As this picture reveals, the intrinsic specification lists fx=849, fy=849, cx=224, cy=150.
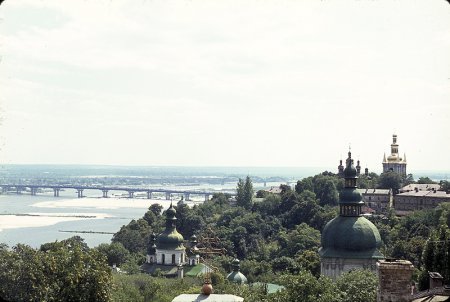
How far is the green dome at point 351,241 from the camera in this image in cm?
3341

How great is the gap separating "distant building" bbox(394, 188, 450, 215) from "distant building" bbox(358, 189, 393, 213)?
6.58 feet

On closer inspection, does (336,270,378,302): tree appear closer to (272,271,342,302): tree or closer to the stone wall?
(272,271,342,302): tree

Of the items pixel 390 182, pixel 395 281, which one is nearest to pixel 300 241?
pixel 390 182

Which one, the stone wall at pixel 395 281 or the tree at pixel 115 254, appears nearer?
the stone wall at pixel 395 281

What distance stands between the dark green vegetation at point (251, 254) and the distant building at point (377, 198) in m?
2.93

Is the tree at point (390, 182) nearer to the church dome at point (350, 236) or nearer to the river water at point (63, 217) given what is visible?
the river water at point (63, 217)

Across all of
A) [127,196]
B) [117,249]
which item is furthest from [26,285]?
[127,196]

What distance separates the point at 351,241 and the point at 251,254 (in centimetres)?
2117

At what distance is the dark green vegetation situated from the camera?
2028 cm

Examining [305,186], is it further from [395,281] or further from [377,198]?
[395,281]

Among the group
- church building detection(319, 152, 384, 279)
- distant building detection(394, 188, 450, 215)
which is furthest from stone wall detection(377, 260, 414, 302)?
distant building detection(394, 188, 450, 215)

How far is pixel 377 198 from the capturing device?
7312cm

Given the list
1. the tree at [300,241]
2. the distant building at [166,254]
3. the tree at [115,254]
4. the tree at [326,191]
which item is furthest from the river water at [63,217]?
the tree at [326,191]

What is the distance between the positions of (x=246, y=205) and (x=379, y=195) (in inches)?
456
